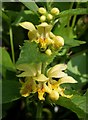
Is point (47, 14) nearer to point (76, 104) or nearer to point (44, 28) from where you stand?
point (44, 28)

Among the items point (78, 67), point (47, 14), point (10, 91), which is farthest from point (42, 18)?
point (78, 67)

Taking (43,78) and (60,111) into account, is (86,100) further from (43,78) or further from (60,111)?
(60,111)

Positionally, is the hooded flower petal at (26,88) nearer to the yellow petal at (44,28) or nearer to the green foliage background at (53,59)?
the green foliage background at (53,59)

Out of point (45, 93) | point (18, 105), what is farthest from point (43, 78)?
point (18, 105)

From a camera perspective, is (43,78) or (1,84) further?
(1,84)

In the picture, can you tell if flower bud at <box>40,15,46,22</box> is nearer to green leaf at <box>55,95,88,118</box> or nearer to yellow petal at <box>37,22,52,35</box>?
yellow petal at <box>37,22,52,35</box>

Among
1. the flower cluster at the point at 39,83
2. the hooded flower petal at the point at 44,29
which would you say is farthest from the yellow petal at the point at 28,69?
the hooded flower petal at the point at 44,29

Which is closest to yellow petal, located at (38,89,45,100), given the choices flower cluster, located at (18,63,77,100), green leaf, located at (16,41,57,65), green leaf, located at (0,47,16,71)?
flower cluster, located at (18,63,77,100)
